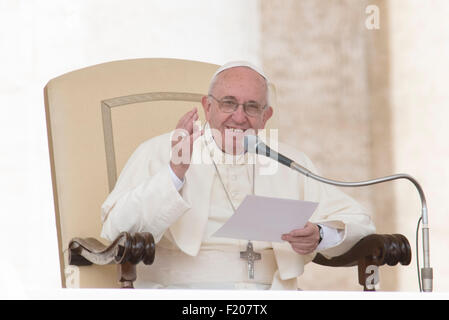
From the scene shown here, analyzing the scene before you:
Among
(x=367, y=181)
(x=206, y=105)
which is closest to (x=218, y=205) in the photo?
(x=206, y=105)

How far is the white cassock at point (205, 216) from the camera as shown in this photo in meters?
2.93

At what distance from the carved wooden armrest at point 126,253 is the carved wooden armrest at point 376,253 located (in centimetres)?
75

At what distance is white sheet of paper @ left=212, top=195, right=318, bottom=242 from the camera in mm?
2622

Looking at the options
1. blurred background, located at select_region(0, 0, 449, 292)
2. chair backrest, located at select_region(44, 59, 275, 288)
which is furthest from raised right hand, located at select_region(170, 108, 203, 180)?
blurred background, located at select_region(0, 0, 449, 292)

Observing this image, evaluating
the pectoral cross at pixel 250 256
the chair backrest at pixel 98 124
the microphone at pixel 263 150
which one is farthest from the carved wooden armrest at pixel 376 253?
the chair backrest at pixel 98 124

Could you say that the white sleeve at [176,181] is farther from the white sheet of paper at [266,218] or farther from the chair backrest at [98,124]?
the chair backrest at [98,124]

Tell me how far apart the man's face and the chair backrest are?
307 millimetres

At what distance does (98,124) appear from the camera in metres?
3.36

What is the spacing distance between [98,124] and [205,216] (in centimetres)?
57

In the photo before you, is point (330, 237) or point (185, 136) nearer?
point (185, 136)

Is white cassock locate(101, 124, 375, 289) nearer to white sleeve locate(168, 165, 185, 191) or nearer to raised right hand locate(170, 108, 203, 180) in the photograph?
white sleeve locate(168, 165, 185, 191)

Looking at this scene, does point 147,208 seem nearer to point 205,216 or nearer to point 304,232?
point 205,216

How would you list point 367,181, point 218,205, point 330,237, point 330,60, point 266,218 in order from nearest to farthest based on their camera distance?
point 367,181, point 266,218, point 330,237, point 218,205, point 330,60
